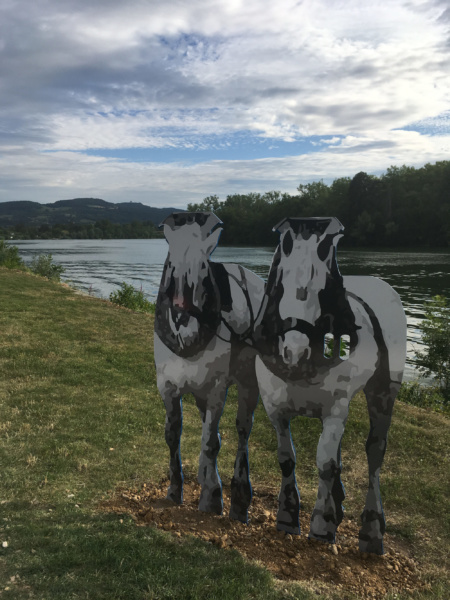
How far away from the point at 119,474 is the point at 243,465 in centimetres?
160

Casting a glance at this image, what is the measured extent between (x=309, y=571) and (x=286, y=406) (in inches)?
50.3

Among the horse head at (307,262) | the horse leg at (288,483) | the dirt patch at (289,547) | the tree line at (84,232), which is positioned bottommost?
the dirt patch at (289,547)

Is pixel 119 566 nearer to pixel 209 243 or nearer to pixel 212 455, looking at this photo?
pixel 212 455

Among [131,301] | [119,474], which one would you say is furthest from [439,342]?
[131,301]

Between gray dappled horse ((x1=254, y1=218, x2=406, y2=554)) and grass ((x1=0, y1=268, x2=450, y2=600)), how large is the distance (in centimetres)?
86

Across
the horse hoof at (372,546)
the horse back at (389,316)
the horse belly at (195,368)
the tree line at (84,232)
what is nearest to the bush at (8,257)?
the horse belly at (195,368)

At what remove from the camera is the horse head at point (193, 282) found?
13.8 feet

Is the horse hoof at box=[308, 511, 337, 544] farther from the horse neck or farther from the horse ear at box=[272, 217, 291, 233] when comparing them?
the horse ear at box=[272, 217, 291, 233]

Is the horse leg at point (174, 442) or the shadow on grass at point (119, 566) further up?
the horse leg at point (174, 442)

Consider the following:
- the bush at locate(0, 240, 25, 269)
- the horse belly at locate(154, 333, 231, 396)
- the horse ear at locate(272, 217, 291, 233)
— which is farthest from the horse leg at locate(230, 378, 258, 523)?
the bush at locate(0, 240, 25, 269)

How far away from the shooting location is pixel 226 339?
421cm

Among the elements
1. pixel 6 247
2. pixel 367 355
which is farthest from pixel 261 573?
pixel 6 247

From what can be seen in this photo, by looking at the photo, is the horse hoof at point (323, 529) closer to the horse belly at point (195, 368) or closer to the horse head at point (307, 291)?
the horse head at point (307, 291)

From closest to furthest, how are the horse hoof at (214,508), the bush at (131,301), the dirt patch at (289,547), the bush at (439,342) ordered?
the dirt patch at (289,547)
the horse hoof at (214,508)
the bush at (439,342)
the bush at (131,301)
